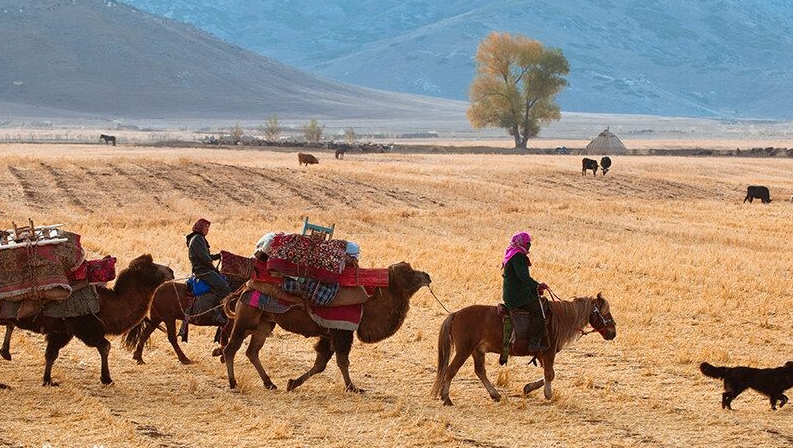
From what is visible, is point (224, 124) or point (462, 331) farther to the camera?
point (224, 124)

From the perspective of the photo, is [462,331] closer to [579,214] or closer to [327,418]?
[327,418]

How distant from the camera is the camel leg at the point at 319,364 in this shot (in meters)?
13.6

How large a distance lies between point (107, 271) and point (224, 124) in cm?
18248

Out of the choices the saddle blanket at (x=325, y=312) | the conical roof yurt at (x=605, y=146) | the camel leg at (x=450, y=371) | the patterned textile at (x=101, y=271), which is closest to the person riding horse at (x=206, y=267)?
the patterned textile at (x=101, y=271)

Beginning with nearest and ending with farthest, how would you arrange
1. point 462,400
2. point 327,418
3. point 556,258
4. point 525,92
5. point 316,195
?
point 327,418 < point 462,400 < point 556,258 < point 316,195 < point 525,92

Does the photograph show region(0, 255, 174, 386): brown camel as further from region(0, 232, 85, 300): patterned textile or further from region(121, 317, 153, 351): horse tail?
region(121, 317, 153, 351): horse tail

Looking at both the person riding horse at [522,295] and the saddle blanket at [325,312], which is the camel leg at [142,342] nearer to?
the saddle blanket at [325,312]

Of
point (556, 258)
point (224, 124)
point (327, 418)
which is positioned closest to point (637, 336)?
point (327, 418)

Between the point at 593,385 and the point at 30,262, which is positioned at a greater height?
the point at 30,262

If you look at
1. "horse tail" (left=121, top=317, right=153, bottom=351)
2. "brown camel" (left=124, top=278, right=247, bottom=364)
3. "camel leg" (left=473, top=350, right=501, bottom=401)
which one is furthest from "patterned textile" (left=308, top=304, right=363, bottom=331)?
"horse tail" (left=121, top=317, right=153, bottom=351)

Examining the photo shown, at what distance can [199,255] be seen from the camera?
14758mm

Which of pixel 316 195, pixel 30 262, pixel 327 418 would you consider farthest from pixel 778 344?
pixel 316 195

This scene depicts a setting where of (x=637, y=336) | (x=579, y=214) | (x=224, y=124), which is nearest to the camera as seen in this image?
(x=637, y=336)

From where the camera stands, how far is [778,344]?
17.3m
